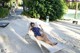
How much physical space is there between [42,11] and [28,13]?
119 centimetres

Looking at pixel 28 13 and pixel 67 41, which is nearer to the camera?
pixel 67 41

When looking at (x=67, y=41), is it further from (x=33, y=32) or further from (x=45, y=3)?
(x=45, y=3)

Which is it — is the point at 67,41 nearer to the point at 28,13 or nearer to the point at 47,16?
the point at 47,16

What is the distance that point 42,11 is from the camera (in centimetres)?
1889

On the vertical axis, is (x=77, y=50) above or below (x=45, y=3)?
below

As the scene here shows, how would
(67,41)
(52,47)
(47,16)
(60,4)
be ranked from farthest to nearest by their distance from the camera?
(60,4) < (47,16) < (67,41) < (52,47)

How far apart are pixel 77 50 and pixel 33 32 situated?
183 centimetres

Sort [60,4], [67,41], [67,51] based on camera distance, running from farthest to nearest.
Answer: [60,4] → [67,41] → [67,51]

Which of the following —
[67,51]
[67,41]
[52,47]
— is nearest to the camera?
[52,47]

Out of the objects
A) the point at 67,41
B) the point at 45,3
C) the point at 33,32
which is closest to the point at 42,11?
the point at 45,3

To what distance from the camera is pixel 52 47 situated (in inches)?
330

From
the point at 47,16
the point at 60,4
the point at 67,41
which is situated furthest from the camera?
the point at 60,4

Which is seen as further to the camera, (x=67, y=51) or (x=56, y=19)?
(x=56, y=19)

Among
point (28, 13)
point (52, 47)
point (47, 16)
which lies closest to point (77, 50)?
point (52, 47)
